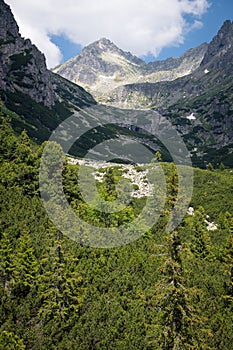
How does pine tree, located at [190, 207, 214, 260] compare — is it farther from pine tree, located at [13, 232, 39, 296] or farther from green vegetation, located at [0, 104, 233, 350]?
pine tree, located at [13, 232, 39, 296]

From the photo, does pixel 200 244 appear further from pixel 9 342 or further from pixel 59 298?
pixel 9 342

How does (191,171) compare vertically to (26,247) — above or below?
above

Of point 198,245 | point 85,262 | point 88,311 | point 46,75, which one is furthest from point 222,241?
point 46,75

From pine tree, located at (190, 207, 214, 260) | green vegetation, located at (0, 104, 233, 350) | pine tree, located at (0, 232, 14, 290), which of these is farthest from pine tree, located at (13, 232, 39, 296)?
pine tree, located at (190, 207, 214, 260)

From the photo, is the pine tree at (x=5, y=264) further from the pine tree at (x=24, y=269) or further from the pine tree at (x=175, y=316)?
the pine tree at (x=175, y=316)

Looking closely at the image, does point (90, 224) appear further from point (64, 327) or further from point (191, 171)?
point (191, 171)

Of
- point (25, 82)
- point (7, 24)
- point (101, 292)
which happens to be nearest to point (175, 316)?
point (101, 292)
